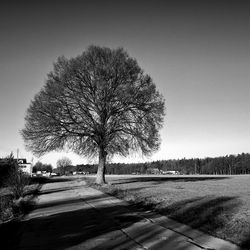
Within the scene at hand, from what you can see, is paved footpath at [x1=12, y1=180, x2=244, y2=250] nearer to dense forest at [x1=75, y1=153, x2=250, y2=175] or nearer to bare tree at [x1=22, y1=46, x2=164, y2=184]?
bare tree at [x1=22, y1=46, x2=164, y2=184]

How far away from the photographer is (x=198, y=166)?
6344 inches

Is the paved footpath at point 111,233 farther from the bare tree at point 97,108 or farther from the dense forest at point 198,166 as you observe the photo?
the dense forest at point 198,166

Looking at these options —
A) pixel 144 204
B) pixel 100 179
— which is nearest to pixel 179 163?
pixel 100 179

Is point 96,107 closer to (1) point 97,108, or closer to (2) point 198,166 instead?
(1) point 97,108

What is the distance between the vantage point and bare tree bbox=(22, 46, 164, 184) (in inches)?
1062

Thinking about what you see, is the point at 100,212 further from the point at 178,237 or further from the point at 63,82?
the point at 63,82

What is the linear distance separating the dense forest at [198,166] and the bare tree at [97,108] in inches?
3770

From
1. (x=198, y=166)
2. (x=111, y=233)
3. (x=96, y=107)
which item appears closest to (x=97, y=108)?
(x=96, y=107)

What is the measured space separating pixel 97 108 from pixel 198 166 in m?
142

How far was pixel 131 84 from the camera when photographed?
1134 inches

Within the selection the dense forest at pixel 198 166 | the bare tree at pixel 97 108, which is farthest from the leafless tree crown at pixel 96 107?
the dense forest at pixel 198 166

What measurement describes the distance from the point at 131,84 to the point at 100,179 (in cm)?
1024

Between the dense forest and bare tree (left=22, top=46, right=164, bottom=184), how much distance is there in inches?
3770

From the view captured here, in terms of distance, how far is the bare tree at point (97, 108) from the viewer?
27.0 metres
